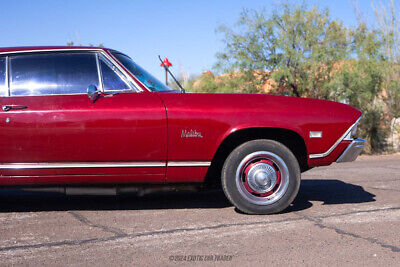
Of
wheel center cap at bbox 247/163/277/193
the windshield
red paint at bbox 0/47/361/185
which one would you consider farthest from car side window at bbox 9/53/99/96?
wheel center cap at bbox 247/163/277/193

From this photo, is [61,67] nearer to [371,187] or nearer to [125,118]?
[125,118]

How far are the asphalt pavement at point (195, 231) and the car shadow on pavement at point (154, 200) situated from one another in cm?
1

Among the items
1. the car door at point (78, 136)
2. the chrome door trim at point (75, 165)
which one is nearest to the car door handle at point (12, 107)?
the car door at point (78, 136)

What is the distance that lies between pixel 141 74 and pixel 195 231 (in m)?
1.80

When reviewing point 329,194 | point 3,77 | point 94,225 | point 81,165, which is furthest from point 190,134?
point 329,194

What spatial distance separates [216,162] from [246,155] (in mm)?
396

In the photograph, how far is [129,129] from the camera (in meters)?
4.37

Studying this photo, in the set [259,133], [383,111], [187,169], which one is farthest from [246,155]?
[383,111]

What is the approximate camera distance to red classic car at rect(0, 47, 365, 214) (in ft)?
14.3

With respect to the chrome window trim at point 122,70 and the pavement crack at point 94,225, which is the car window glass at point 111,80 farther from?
the pavement crack at point 94,225

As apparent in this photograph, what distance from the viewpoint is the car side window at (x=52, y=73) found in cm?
457

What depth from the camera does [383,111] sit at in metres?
12.3

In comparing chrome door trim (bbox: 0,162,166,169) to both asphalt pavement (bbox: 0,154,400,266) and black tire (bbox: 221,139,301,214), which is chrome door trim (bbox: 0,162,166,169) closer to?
asphalt pavement (bbox: 0,154,400,266)

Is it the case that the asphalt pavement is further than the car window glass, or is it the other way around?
the car window glass
